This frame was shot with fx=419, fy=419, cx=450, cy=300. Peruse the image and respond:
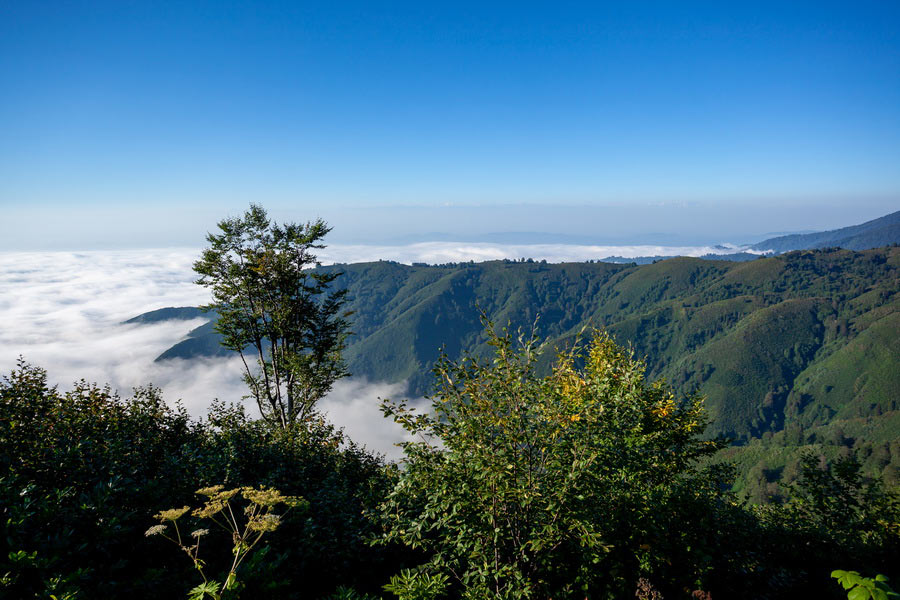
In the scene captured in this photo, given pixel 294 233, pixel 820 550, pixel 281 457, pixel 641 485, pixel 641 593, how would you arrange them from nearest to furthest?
pixel 641 593, pixel 641 485, pixel 820 550, pixel 281 457, pixel 294 233

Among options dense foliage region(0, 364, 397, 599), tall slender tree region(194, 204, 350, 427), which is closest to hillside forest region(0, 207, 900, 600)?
dense foliage region(0, 364, 397, 599)

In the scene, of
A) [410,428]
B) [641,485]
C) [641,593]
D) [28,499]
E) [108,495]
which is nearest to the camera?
[28,499]

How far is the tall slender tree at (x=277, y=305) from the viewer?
74.0 feet

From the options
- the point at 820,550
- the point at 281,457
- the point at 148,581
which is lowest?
the point at 820,550

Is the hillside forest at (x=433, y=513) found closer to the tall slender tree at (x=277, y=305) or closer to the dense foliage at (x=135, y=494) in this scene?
the dense foliage at (x=135, y=494)

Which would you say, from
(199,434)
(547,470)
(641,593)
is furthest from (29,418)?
(641,593)

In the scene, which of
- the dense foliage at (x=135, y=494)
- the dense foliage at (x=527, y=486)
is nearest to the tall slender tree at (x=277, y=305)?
→ the dense foliage at (x=135, y=494)

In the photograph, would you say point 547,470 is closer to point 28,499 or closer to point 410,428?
point 410,428

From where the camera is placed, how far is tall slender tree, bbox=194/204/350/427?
888 inches

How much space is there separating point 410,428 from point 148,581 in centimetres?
410

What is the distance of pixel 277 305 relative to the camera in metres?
23.5

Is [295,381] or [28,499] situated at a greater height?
[28,499]

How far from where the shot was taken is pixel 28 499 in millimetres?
5719

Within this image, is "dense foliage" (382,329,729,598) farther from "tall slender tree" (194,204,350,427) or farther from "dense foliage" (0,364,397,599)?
"tall slender tree" (194,204,350,427)
